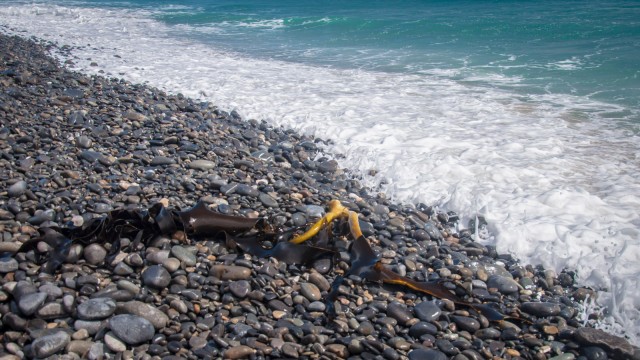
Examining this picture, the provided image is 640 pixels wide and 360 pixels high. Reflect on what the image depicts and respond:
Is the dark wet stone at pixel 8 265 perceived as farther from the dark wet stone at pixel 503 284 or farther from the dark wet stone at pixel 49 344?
the dark wet stone at pixel 503 284

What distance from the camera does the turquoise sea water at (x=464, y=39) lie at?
9.82 m

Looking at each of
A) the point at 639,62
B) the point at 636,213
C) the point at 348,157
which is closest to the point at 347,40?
the point at 639,62

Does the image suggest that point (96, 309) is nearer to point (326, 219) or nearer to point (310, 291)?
point (310, 291)

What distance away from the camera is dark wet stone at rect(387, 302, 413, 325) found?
280 cm

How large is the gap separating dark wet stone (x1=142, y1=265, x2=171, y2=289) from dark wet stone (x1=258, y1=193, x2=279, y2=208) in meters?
1.28

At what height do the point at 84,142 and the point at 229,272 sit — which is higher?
the point at 84,142

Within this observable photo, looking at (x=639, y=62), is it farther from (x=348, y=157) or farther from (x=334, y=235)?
(x=334, y=235)

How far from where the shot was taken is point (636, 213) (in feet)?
13.9

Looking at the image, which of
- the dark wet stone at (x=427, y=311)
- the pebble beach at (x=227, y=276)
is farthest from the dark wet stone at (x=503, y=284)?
the dark wet stone at (x=427, y=311)

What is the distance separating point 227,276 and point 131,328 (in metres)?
0.68

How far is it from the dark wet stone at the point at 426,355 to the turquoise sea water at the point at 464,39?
6.21 meters

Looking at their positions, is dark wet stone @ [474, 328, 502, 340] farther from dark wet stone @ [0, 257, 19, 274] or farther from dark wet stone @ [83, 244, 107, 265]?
dark wet stone @ [0, 257, 19, 274]

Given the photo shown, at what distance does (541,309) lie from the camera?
118 inches

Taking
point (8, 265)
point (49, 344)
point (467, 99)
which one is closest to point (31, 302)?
point (49, 344)
